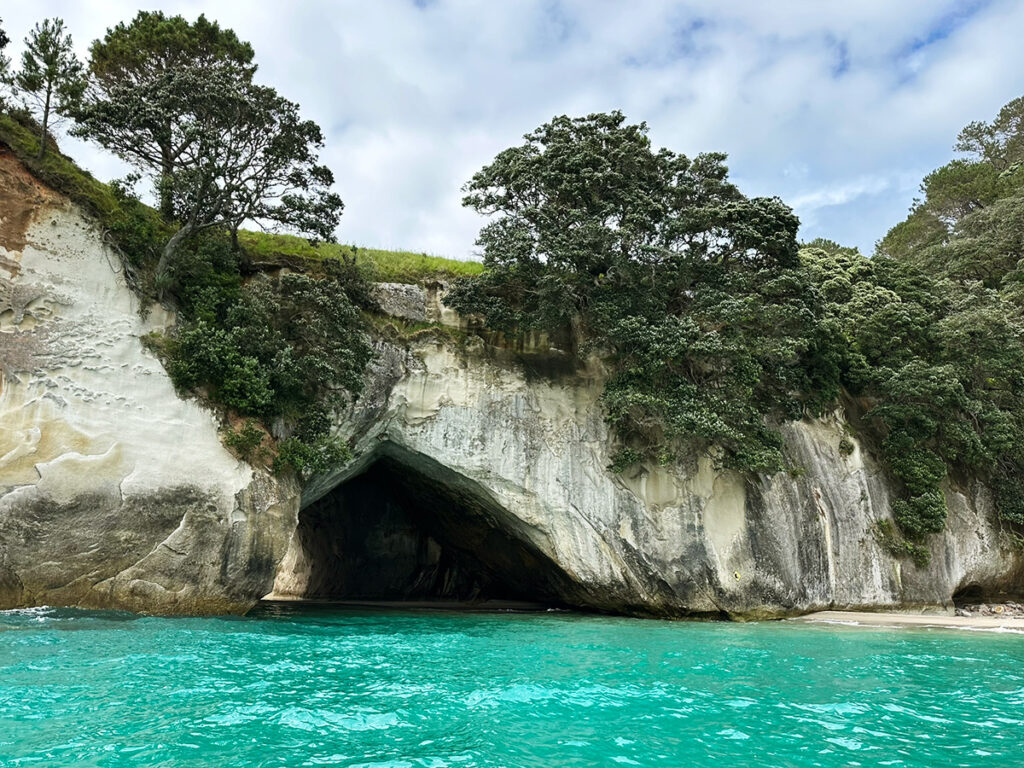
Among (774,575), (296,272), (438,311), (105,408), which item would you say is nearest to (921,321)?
(774,575)

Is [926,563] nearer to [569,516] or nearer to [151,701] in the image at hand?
[569,516]

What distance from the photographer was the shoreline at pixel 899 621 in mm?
16875

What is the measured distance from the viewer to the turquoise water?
18.0ft

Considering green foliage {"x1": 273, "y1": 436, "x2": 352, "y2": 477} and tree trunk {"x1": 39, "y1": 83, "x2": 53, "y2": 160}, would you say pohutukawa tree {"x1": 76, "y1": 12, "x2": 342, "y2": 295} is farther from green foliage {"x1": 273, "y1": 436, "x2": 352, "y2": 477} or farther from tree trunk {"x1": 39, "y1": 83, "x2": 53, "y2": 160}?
green foliage {"x1": 273, "y1": 436, "x2": 352, "y2": 477}

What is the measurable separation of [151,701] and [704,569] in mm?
15120

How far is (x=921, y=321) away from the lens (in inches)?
867

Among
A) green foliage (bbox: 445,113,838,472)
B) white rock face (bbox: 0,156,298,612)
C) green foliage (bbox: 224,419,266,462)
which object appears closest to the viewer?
white rock face (bbox: 0,156,298,612)

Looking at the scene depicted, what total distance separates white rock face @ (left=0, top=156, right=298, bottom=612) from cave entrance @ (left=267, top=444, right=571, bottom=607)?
7758 millimetres

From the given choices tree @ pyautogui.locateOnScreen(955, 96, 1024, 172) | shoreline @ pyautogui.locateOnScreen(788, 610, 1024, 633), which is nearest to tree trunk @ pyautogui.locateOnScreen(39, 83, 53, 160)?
shoreline @ pyautogui.locateOnScreen(788, 610, 1024, 633)

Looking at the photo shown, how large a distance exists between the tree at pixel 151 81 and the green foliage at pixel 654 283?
8089 mm

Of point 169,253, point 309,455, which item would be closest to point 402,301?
point 309,455

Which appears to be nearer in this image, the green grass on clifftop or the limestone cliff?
the limestone cliff

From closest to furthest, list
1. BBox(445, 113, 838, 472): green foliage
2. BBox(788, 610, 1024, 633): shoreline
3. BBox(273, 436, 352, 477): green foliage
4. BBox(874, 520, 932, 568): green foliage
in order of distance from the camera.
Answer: BBox(273, 436, 352, 477): green foliage
BBox(788, 610, 1024, 633): shoreline
BBox(445, 113, 838, 472): green foliage
BBox(874, 520, 932, 568): green foliage

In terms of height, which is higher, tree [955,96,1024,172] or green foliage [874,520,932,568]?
tree [955,96,1024,172]
